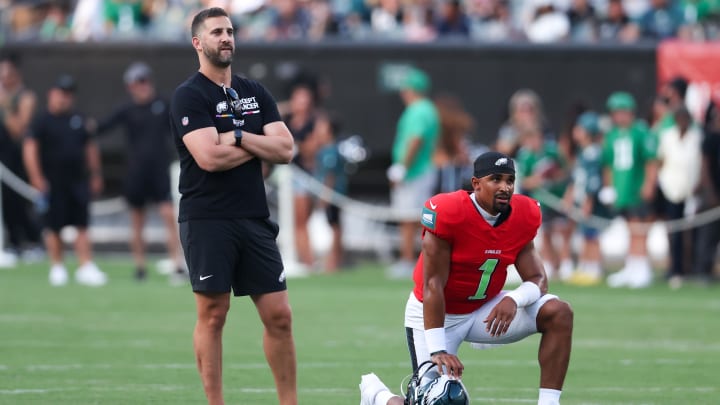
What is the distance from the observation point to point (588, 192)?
60.1ft

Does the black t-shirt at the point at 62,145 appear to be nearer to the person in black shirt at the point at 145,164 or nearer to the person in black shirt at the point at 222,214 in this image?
the person in black shirt at the point at 145,164

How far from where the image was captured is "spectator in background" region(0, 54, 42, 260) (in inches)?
842

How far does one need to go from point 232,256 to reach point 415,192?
11051 millimetres

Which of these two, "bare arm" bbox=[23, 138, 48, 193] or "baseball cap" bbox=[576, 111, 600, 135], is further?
"baseball cap" bbox=[576, 111, 600, 135]

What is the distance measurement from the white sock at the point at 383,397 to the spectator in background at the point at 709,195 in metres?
10.0

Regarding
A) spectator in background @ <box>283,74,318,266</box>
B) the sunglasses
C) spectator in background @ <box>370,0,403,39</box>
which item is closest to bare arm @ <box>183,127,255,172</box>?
the sunglasses

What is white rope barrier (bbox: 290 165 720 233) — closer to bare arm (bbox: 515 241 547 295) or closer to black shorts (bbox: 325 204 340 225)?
black shorts (bbox: 325 204 340 225)

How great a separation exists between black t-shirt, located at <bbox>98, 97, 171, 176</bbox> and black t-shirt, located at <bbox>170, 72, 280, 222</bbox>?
9.48 metres

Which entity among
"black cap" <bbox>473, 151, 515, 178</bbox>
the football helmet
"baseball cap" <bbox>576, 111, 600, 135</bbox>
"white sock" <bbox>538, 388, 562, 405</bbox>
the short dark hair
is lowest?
"white sock" <bbox>538, 388, 562, 405</bbox>

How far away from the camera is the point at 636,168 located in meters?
17.7

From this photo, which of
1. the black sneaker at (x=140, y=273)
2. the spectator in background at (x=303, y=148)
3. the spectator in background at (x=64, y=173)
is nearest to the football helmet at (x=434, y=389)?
the spectator in background at (x=64, y=173)

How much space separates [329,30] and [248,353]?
38.1 ft

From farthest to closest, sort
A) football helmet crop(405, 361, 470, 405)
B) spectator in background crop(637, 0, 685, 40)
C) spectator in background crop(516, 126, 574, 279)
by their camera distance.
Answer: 1. spectator in background crop(637, 0, 685, 40)
2. spectator in background crop(516, 126, 574, 279)
3. football helmet crop(405, 361, 470, 405)

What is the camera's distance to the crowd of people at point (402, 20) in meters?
21.4
